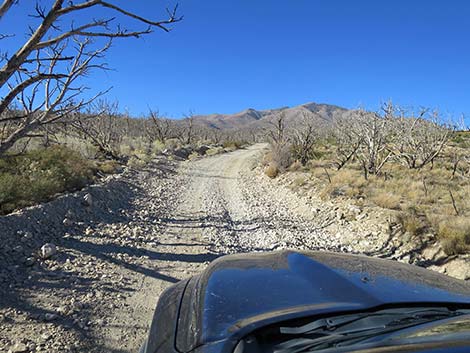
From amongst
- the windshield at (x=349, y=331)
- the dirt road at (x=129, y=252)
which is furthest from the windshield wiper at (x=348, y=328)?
the dirt road at (x=129, y=252)

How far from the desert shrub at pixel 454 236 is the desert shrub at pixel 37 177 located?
27.7ft

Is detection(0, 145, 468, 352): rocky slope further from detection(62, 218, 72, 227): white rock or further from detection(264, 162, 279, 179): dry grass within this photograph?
detection(264, 162, 279, 179): dry grass

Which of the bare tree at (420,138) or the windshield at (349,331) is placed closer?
the windshield at (349,331)

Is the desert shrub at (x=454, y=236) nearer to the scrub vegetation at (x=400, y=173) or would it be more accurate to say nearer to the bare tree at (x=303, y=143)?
the scrub vegetation at (x=400, y=173)

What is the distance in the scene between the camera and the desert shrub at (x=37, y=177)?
823 centimetres

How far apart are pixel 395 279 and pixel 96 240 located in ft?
19.6

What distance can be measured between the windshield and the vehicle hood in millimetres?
47

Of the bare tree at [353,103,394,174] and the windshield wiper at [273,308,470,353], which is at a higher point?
the bare tree at [353,103,394,174]

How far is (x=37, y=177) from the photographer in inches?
382

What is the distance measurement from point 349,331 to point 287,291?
0.41 meters

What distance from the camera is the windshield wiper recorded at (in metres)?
1.45

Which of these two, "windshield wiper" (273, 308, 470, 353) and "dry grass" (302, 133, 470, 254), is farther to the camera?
"dry grass" (302, 133, 470, 254)

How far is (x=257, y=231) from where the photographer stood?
8367 millimetres

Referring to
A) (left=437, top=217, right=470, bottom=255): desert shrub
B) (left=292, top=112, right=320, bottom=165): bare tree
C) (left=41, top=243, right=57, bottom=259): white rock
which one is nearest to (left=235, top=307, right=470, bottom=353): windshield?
(left=41, top=243, right=57, bottom=259): white rock
